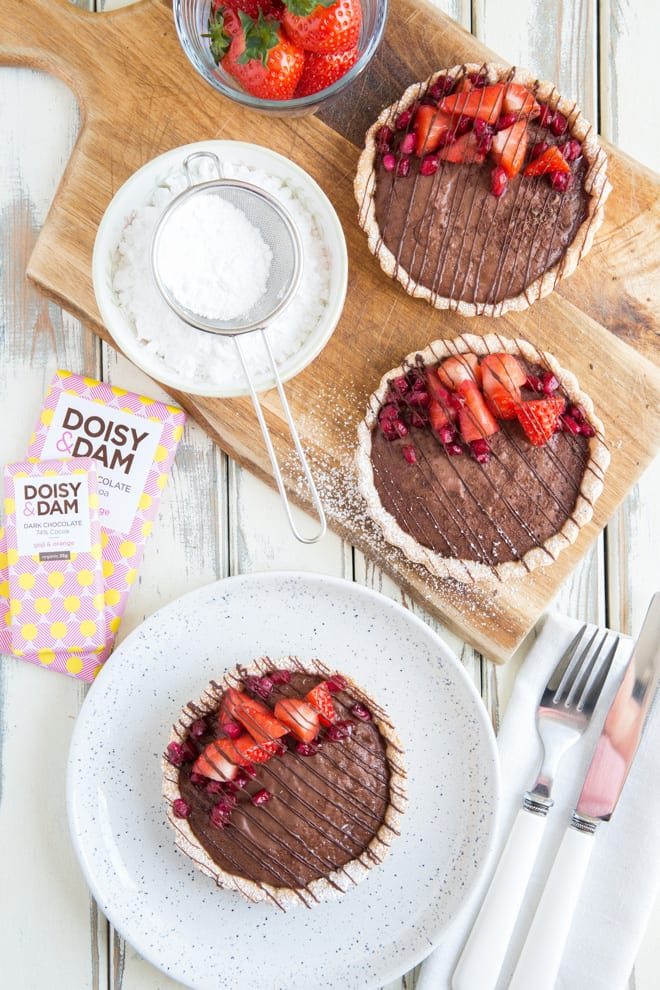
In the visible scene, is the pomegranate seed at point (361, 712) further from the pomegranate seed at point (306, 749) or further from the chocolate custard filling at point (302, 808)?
the pomegranate seed at point (306, 749)

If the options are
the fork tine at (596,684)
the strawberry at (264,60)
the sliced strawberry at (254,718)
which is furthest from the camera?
the fork tine at (596,684)

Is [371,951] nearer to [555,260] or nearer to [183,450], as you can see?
[183,450]

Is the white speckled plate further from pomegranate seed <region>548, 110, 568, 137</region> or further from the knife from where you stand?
pomegranate seed <region>548, 110, 568, 137</region>

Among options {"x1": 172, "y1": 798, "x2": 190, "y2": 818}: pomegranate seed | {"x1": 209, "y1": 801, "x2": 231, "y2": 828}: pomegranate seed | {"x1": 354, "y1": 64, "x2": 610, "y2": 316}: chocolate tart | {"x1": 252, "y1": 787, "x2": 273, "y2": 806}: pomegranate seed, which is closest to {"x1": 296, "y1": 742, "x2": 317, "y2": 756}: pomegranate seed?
{"x1": 252, "y1": 787, "x2": 273, "y2": 806}: pomegranate seed

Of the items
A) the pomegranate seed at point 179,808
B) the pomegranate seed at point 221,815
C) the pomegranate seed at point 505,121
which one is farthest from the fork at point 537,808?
the pomegranate seed at point 505,121

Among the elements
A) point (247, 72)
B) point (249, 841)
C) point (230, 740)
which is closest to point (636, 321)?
point (247, 72)

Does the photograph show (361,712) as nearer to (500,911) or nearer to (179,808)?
(179,808)

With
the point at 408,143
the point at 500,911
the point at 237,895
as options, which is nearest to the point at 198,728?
the point at 237,895
